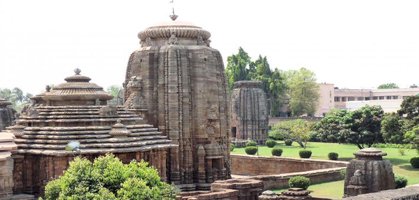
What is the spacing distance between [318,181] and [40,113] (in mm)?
13712

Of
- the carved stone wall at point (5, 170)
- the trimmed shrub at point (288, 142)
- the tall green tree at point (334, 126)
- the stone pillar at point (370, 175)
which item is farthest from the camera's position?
the trimmed shrub at point (288, 142)

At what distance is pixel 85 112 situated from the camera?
18.9 metres

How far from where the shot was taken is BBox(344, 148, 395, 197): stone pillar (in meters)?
18.4

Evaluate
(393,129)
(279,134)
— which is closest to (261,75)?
(279,134)

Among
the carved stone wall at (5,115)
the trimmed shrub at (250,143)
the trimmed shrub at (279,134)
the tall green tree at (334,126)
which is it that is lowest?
the trimmed shrub at (250,143)

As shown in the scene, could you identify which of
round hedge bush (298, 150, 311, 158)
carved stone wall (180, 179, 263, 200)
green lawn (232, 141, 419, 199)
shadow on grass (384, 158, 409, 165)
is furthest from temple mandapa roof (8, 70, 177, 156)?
round hedge bush (298, 150, 311, 158)

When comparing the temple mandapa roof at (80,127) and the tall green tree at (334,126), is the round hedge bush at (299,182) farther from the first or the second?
the tall green tree at (334,126)

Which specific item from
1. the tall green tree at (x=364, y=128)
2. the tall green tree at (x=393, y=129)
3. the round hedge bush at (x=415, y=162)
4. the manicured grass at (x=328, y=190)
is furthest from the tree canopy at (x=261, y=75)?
the manicured grass at (x=328, y=190)

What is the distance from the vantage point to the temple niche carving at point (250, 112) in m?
49.6

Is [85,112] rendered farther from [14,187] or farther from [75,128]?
[14,187]

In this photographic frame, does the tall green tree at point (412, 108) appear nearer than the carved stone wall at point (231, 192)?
No

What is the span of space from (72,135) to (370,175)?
9.47 metres

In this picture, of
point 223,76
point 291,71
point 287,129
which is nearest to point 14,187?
point 223,76

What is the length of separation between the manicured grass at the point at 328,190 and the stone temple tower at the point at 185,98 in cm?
398
